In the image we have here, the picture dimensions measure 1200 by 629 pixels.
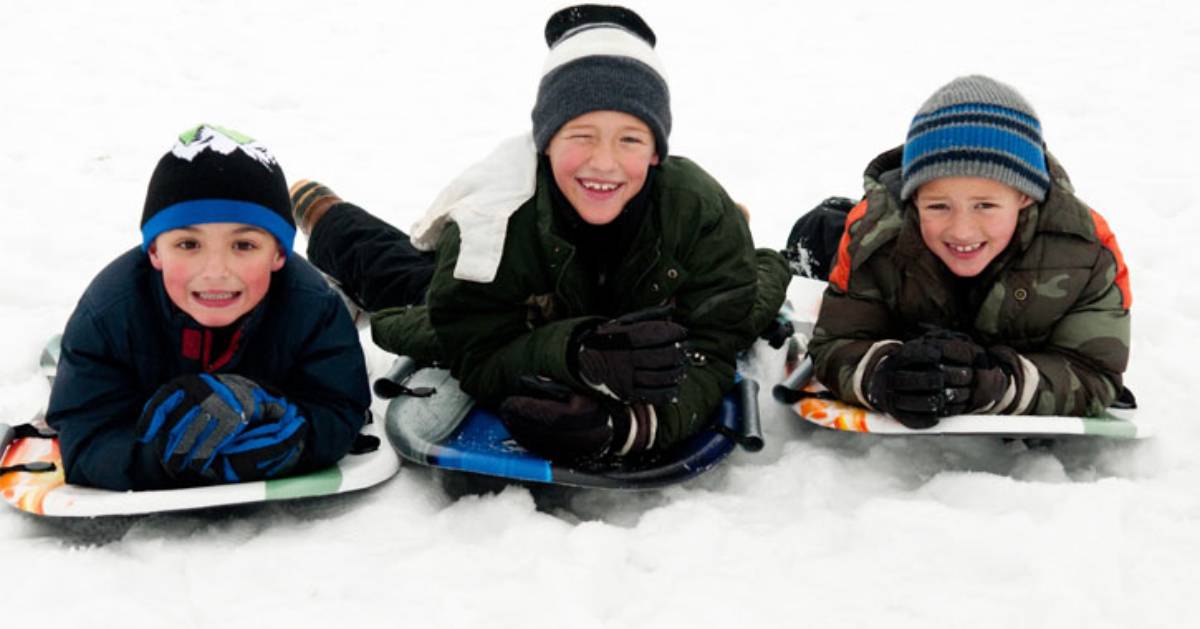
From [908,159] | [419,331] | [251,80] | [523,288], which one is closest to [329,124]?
[251,80]

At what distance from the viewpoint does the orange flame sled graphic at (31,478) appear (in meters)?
2.62

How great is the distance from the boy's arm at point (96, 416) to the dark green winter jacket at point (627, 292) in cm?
83

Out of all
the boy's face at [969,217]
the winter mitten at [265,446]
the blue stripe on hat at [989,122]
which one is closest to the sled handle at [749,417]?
the boy's face at [969,217]

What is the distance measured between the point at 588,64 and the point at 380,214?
2.47 m

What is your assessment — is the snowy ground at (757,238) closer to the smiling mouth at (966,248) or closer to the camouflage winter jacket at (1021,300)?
the camouflage winter jacket at (1021,300)

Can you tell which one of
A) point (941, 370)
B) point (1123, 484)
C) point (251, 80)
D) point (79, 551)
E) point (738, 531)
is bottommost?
point (79, 551)

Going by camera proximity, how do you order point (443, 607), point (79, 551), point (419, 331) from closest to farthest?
point (443, 607), point (79, 551), point (419, 331)

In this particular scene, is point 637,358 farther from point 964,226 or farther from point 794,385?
point 964,226

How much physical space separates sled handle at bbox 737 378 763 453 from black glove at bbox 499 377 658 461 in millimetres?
257

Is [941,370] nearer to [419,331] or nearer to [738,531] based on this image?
[738,531]

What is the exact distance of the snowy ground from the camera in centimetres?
232

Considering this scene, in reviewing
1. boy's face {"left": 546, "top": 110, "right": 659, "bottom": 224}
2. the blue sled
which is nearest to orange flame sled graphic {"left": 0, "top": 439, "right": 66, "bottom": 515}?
the blue sled

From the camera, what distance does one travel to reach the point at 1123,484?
8.94 ft

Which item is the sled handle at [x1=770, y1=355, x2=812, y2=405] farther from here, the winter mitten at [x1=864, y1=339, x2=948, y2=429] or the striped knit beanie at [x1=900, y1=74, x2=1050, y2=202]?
the striped knit beanie at [x1=900, y1=74, x2=1050, y2=202]
